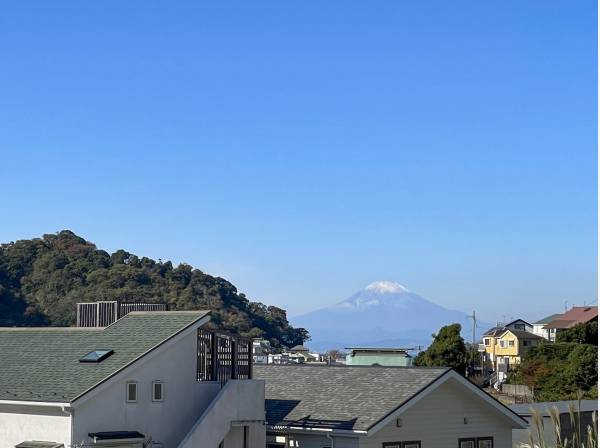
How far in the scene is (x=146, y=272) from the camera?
10588 cm

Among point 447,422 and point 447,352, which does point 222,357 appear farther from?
point 447,352

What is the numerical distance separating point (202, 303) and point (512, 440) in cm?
7314

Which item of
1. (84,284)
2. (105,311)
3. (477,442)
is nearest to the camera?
(105,311)

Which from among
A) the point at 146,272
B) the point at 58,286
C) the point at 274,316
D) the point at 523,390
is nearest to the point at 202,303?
the point at 146,272

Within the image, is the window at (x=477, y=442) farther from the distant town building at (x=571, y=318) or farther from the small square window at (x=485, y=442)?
the distant town building at (x=571, y=318)

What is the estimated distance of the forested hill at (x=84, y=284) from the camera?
91.9 meters

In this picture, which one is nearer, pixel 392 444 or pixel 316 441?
pixel 392 444

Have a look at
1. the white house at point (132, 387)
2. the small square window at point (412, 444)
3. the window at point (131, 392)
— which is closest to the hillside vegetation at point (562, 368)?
the small square window at point (412, 444)

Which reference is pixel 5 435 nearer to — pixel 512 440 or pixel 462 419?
pixel 462 419

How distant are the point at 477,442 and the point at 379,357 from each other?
14.6 m

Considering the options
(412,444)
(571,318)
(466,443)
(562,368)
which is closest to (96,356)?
(412,444)

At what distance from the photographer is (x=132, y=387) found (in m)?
24.2

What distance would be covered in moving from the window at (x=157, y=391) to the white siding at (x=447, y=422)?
536 cm

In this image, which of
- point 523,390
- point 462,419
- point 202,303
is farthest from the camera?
point 202,303
